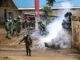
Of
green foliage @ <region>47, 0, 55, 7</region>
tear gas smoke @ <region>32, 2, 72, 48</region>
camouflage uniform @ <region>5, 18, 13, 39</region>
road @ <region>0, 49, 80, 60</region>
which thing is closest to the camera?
road @ <region>0, 49, 80, 60</region>

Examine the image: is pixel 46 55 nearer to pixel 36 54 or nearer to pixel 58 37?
pixel 36 54

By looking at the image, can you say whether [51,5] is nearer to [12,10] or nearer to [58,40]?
[12,10]

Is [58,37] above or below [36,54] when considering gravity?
above

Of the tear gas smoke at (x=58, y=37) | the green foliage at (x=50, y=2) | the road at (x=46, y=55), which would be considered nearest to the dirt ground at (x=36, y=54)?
the road at (x=46, y=55)

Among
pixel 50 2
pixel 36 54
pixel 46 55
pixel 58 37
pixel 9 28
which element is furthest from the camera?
pixel 50 2

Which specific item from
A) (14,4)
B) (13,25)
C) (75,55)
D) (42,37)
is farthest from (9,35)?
(14,4)

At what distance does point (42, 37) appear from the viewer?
90.1 ft

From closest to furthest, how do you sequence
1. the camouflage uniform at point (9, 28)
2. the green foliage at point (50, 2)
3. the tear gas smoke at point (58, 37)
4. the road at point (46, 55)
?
the road at point (46, 55)
the tear gas smoke at point (58, 37)
the camouflage uniform at point (9, 28)
the green foliage at point (50, 2)

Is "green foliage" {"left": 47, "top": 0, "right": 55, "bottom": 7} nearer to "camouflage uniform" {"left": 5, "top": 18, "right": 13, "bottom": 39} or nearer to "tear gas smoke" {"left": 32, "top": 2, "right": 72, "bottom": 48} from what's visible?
"camouflage uniform" {"left": 5, "top": 18, "right": 13, "bottom": 39}

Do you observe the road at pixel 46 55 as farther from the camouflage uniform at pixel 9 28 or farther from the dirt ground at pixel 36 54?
the camouflage uniform at pixel 9 28

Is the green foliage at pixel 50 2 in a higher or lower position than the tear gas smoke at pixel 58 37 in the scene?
higher

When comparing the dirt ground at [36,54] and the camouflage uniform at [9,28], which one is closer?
the dirt ground at [36,54]

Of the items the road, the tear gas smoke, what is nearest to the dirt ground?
the road

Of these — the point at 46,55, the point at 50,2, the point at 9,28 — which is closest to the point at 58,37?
the point at 46,55
